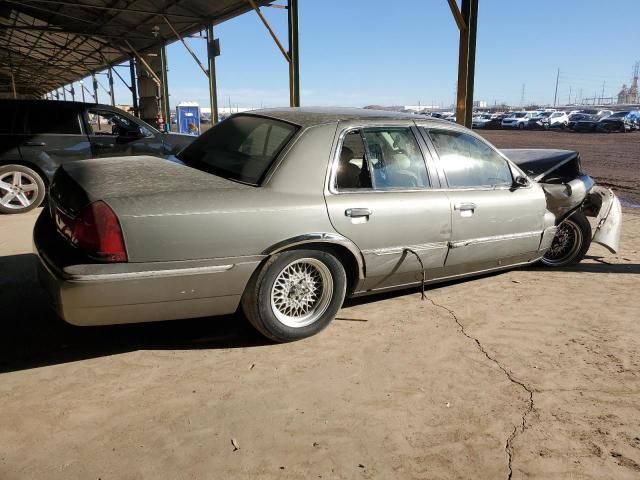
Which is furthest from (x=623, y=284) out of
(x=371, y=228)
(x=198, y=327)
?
(x=198, y=327)

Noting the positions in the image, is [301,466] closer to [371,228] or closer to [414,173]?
[371,228]

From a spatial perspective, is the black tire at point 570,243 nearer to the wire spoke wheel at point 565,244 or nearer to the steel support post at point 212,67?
the wire spoke wheel at point 565,244

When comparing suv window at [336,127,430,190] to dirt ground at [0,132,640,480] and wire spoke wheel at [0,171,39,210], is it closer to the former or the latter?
dirt ground at [0,132,640,480]

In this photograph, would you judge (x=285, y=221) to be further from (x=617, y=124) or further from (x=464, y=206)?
(x=617, y=124)

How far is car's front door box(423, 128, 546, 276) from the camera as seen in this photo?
3.91 meters

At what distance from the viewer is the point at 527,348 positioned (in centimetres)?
343

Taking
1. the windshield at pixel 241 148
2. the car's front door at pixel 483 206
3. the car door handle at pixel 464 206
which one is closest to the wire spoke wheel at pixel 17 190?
the windshield at pixel 241 148

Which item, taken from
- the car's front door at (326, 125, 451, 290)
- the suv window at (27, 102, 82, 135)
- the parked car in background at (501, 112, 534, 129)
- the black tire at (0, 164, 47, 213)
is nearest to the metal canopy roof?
the suv window at (27, 102, 82, 135)

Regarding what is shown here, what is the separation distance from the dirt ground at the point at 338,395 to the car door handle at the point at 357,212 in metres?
0.84

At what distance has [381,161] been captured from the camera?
3652mm

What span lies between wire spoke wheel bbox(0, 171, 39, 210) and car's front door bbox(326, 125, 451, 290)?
5.64 metres

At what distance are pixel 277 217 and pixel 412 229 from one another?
42.9 inches

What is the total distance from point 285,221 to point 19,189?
5.71m

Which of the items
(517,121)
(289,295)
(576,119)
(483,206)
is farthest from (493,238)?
(517,121)
